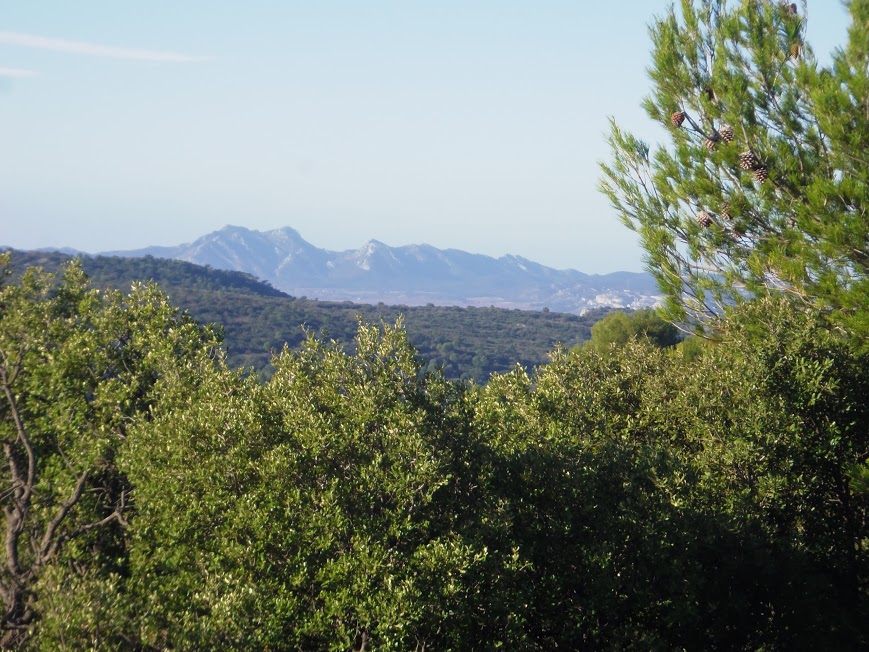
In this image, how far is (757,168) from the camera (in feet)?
49.4

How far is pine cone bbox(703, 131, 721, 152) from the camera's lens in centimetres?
1581

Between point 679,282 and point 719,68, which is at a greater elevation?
point 719,68

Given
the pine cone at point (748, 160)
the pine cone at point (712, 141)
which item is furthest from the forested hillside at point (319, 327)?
the pine cone at point (748, 160)

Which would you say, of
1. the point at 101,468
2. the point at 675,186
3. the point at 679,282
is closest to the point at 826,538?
the point at 679,282

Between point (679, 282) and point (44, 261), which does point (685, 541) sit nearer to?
point (679, 282)

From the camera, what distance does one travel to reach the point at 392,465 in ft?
36.0

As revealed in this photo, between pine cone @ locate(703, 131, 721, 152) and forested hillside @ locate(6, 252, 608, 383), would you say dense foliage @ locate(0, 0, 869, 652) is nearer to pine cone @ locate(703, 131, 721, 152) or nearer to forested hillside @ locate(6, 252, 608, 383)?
pine cone @ locate(703, 131, 721, 152)

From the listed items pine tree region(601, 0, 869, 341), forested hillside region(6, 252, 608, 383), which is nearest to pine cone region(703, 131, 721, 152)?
pine tree region(601, 0, 869, 341)

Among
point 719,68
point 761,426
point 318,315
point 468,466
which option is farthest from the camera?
point 318,315

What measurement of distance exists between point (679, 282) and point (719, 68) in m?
Answer: 4.19

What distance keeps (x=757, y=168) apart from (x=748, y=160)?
22 cm

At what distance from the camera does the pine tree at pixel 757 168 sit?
1375 cm

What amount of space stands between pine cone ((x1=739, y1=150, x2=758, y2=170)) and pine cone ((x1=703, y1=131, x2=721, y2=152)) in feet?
2.63

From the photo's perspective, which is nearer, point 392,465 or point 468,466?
point 392,465
